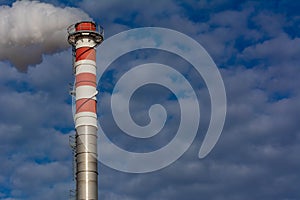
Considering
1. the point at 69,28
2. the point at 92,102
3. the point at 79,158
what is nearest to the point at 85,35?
the point at 69,28

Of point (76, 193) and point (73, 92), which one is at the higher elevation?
point (73, 92)

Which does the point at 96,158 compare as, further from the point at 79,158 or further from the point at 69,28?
the point at 69,28

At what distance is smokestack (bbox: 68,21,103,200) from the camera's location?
49.4 meters

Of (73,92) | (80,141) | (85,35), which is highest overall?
(85,35)

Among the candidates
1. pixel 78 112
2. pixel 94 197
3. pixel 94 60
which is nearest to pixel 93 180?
pixel 94 197

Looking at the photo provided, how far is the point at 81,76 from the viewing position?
2042 inches

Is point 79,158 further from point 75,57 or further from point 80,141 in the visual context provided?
point 75,57

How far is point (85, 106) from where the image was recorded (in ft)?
168

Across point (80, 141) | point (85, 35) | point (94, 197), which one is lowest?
point (94, 197)

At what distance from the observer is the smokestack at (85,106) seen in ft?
162

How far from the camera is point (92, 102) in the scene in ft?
169

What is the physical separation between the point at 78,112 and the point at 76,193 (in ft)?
19.8

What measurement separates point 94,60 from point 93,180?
936cm

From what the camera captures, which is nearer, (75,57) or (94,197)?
(94,197)
